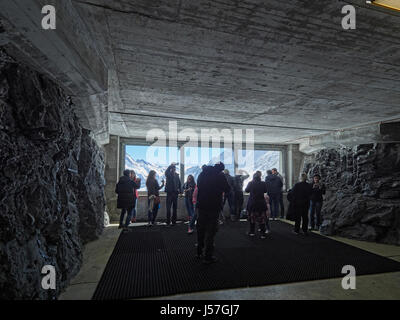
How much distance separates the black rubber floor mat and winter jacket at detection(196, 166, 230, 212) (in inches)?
40.3

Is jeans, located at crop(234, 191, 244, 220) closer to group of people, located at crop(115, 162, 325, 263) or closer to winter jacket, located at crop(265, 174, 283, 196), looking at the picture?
group of people, located at crop(115, 162, 325, 263)

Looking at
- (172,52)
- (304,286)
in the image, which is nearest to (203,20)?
(172,52)

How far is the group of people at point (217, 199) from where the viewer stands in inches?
155

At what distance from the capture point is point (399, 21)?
2.40 m

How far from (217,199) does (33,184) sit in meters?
2.64

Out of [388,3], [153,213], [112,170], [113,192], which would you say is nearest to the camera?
[388,3]

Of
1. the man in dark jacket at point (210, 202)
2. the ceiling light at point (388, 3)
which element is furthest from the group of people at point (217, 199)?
the ceiling light at point (388, 3)

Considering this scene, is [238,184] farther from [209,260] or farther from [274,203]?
[209,260]

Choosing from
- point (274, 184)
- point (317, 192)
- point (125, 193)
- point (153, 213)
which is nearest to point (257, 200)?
point (317, 192)

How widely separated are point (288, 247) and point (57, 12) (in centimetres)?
549

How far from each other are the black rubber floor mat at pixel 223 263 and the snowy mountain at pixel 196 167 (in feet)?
11.2

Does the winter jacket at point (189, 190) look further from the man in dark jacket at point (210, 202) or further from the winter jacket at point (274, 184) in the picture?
the winter jacket at point (274, 184)

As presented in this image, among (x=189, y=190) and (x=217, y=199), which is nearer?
(x=217, y=199)

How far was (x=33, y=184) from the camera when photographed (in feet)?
8.89
